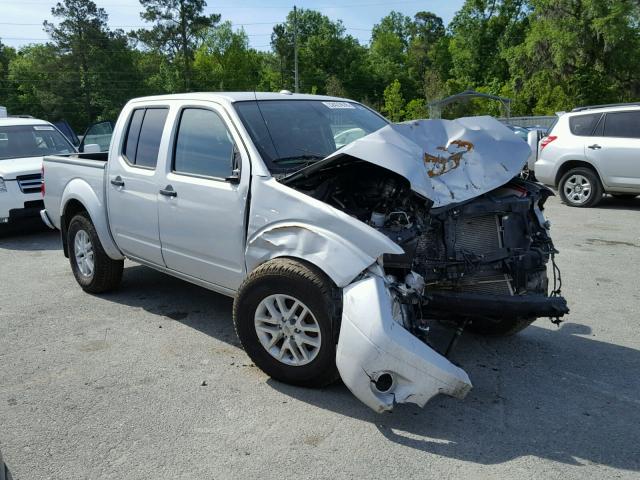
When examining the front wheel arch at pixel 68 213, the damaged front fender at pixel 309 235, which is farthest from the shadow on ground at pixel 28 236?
the damaged front fender at pixel 309 235

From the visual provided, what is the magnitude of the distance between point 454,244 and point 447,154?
2.08 ft

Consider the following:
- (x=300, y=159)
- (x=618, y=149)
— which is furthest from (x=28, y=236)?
(x=618, y=149)

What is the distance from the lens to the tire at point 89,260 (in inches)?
239

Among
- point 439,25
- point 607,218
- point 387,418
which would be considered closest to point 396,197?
point 387,418

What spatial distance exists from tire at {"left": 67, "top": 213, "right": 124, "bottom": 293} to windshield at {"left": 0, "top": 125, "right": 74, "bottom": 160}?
16.0 ft

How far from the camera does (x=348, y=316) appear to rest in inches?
138

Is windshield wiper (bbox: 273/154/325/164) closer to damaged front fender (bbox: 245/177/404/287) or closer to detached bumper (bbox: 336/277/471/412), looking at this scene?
damaged front fender (bbox: 245/177/404/287)

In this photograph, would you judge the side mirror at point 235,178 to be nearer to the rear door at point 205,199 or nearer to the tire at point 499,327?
the rear door at point 205,199

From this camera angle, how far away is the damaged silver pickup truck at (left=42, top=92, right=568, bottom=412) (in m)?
3.53

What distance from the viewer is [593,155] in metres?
11.2

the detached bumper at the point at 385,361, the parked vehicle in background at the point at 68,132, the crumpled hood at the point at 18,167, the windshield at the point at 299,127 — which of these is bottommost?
the detached bumper at the point at 385,361

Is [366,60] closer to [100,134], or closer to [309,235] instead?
[100,134]

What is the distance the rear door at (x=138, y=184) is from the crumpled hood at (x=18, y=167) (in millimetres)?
4555

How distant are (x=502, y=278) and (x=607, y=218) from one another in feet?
23.4
